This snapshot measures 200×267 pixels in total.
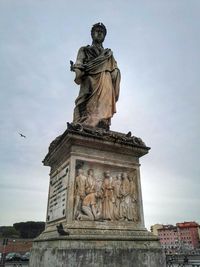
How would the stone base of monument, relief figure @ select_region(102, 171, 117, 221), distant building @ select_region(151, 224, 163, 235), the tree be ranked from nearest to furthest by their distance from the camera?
1. the stone base of monument
2. relief figure @ select_region(102, 171, 117, 221)
3. the tree
4. distant building @ select_region(151, 224, 163, 235)

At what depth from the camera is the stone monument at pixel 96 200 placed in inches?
193

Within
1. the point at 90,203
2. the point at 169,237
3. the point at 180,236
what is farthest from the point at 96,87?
the point at 169,237

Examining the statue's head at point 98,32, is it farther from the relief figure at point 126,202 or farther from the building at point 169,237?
the building at point 169,237

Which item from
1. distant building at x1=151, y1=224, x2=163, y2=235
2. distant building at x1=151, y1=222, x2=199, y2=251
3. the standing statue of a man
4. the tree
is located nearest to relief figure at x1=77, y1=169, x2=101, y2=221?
the standing statue of a man

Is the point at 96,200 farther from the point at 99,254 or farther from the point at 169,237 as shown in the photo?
the point at 169,237

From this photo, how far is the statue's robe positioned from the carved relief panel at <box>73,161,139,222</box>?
1.52 meters

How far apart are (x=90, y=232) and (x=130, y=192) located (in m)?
1.55

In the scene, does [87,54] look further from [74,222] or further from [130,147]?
[74,222]

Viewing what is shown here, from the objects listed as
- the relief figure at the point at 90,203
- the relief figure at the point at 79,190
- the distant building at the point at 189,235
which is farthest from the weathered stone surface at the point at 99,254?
the distant building at the point at 189,235

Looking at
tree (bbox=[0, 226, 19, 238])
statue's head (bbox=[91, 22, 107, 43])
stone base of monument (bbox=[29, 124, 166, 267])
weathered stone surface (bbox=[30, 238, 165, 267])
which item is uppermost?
statue's head (bbox=[91, 22, 107, 43])

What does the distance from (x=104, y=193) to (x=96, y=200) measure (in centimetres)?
27

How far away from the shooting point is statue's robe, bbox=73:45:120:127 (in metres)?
7.29

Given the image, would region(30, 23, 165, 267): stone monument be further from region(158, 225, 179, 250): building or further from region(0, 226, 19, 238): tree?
region(158, 225, 179, 250): building

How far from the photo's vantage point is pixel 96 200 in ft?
18.6
